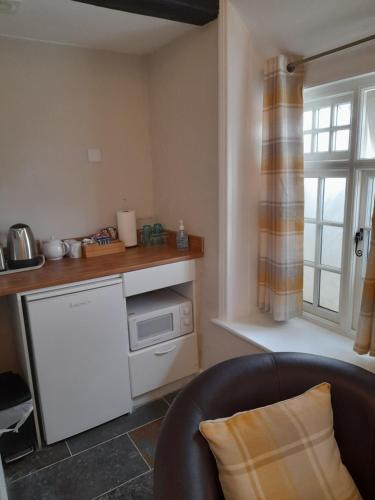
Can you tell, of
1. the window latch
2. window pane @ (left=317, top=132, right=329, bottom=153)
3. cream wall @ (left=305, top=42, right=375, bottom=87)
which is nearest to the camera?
cream wall @ (left=305, top=42, right=375, bottom=87)

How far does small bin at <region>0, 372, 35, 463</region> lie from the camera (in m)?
1.78

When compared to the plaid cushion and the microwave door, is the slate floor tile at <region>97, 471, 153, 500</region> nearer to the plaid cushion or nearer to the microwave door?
the microwave door

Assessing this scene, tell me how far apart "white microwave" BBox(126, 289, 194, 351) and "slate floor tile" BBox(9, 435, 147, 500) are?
1.79ft

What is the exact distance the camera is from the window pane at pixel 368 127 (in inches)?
66.2

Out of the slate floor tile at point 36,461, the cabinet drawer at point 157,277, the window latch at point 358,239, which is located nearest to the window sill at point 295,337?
the cabinet drawer at point 157,277

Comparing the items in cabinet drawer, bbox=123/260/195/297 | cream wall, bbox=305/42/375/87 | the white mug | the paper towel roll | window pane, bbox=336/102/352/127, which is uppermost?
cream wall, bbox=305/42/375/87

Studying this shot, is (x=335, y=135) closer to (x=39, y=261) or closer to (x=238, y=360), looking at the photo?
(x=238, y=360)

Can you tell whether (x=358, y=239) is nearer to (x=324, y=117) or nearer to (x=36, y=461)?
(x=324, y=117)

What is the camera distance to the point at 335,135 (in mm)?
1861

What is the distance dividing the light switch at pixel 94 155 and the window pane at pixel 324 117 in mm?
1358

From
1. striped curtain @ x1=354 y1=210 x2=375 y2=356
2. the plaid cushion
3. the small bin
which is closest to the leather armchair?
the plaid cushion

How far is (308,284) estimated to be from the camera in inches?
85.2

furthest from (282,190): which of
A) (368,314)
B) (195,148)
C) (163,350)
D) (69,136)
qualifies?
(69,136)

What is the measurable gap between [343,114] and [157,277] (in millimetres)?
1301
